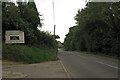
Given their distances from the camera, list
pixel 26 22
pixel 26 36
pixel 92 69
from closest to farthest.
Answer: pixel 92 69
pixel 26 36
pixel 26 22

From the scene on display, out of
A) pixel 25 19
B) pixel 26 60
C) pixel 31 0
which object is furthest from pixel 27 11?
pixel 26 60

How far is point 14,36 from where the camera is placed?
26062mm

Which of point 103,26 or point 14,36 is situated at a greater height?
point 103,26

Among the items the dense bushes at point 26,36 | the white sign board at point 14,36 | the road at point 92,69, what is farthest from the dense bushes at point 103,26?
the white sign board at point 14,36

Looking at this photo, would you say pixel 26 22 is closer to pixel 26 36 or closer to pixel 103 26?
pixel 26 36

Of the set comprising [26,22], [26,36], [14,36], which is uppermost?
[26,22]

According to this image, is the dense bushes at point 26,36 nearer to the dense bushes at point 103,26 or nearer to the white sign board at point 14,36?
the white sign board at point 14,36

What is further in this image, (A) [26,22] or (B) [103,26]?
(B) [103,26]

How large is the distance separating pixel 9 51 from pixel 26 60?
2302 mm

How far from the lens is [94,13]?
30.2m

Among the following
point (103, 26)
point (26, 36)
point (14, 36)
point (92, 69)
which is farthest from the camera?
point (103, 26)

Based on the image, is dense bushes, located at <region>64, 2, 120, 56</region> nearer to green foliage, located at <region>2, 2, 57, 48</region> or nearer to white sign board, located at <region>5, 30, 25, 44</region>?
green foliage, located at <region>2, 2, 57, 48</region>

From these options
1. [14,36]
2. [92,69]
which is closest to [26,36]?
[14,36]

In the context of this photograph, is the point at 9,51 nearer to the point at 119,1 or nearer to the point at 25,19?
the point at 25,19
